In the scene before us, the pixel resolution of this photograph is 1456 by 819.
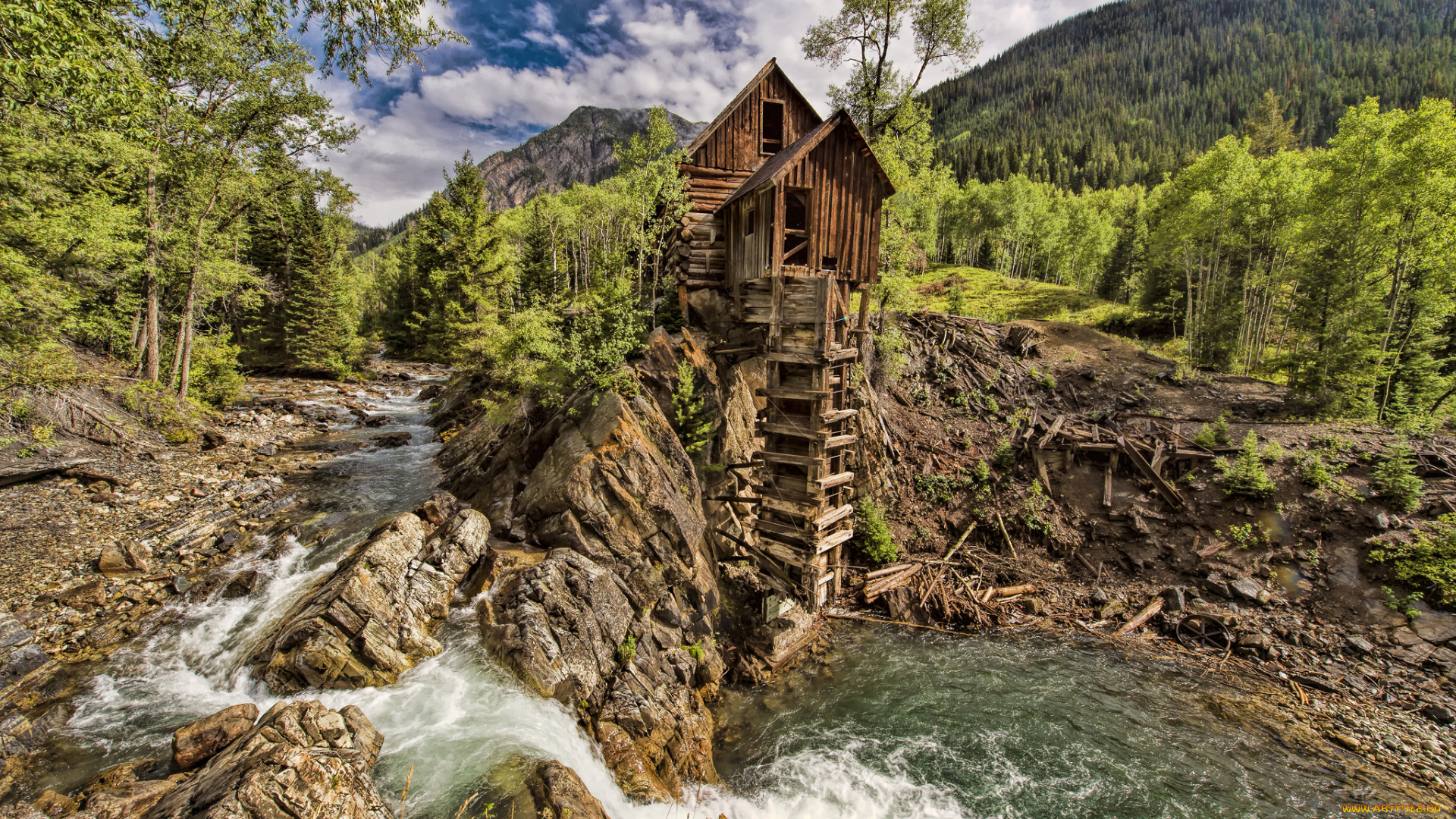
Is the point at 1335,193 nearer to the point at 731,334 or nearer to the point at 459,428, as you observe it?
the point at 731,334

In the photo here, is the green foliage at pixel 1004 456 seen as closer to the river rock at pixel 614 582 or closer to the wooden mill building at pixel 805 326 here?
the wooden mill building at pixel 805 326

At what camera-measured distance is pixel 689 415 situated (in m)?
16.7

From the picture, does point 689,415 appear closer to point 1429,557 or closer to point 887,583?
point 887,583

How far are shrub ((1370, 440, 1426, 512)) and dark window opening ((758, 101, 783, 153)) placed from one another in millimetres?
23133

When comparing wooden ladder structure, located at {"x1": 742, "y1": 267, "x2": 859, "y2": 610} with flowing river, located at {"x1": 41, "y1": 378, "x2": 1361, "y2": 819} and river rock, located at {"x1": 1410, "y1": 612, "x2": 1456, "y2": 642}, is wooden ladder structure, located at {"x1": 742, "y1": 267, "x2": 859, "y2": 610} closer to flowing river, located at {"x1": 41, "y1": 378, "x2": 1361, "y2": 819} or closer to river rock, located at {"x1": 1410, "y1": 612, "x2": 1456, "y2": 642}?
flowing river, located at {"x1": 41, "y1": 378, "x2": 1361, "y2": 819}

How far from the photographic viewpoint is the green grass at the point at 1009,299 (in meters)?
42.4

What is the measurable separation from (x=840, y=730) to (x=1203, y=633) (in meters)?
11.8

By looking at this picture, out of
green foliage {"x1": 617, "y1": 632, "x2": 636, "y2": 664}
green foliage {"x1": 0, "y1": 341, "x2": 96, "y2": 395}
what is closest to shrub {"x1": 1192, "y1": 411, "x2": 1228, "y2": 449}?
green foliage {"x1": 617, "y1": 632, "x2": 636, "y2": 664}

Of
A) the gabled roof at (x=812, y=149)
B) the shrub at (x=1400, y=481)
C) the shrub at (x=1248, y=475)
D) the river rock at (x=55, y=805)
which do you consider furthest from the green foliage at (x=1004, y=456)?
the river rock at (x=55, y=805)

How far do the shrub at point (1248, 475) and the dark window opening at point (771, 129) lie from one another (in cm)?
2022

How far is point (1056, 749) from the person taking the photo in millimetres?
11531

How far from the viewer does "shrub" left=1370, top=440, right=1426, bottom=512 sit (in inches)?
612

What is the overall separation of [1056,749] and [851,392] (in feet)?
39.8

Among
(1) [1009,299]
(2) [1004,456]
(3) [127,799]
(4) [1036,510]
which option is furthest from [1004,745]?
(1) [1009,299]
